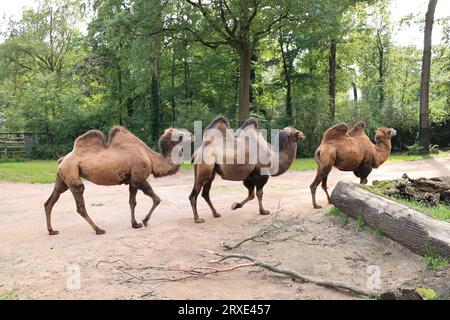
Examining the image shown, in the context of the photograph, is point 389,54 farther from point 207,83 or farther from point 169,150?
point 169,150

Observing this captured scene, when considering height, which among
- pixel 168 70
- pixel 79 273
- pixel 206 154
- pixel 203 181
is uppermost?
pixel 168 70

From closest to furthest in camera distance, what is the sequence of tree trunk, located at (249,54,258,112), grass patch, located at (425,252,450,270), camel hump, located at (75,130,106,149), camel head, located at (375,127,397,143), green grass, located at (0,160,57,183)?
grass patch, located at (425,252,450,270) → camel hump, located at (75,130,106,149) → camel head, located at (375,127,397,143) → green grass, located at (0,160,57,183) → tree trunk, located at (249,54,258,112)

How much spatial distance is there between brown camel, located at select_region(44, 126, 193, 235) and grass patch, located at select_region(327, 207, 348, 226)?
291cm

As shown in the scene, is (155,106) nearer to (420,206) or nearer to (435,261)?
(420,206)

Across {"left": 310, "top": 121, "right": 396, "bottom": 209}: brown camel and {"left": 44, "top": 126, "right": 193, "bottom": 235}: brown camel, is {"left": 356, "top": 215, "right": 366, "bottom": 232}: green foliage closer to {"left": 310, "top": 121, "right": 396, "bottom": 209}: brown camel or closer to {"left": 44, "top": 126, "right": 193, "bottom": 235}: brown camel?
{"left": 310, "top": 121, "right": 396, "bottom": 209}: brown camel

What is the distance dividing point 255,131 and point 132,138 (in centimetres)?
242


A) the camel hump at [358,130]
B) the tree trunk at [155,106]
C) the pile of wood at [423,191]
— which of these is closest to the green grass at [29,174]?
the tree trunk at [155,106]

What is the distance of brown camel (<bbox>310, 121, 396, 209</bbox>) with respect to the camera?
8914 mm

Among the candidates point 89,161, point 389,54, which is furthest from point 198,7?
point 389,54

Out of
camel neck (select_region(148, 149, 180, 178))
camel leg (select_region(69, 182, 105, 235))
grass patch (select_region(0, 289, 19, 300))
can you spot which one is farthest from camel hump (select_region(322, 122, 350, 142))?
grass patch (select_region(0, 289, 19, 300))

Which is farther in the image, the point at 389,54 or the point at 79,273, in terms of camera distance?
the point at 389,54

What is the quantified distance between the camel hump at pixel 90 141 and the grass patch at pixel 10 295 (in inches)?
131

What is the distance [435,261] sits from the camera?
5305mm

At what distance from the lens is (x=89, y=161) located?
7.69 m
